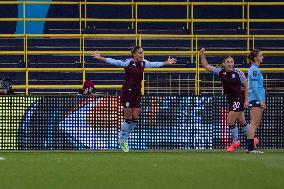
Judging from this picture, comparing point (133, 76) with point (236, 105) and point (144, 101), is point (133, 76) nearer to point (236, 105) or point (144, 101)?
point (144, 101)

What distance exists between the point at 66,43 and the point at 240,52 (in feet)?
15.4

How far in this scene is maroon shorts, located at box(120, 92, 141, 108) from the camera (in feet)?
48.9

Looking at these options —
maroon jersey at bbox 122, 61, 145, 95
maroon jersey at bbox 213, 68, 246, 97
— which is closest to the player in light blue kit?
maroon jersey at bbox 213, 68, 246, 97

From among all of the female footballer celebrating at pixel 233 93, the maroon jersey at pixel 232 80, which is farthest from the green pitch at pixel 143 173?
the maroon jersey at pixel 232 80

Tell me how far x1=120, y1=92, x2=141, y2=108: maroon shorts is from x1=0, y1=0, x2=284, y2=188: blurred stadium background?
2.54 feet

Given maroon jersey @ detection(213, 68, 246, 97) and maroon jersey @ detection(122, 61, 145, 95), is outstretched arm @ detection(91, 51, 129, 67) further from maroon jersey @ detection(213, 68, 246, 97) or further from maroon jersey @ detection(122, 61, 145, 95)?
maroon jersey @ detection(213, 68, 246, 97)

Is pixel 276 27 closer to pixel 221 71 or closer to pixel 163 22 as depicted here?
pixel 163 22

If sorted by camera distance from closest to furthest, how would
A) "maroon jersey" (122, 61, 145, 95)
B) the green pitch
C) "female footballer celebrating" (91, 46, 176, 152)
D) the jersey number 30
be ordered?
the green pitch < the jersey number 30 < "female footballer celebrating" (91, 46, 176, 152) < "maroon jersey" (122, 61, 145, 95)

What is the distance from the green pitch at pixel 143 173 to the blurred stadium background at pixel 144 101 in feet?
0.04

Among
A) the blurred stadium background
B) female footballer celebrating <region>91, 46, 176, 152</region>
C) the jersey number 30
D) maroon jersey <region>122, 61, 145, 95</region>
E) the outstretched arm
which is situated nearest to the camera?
the blurred stadium background

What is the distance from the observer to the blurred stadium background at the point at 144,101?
919 cm

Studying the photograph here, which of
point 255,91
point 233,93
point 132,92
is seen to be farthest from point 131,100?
point 255,91

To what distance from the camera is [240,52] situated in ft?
72.4

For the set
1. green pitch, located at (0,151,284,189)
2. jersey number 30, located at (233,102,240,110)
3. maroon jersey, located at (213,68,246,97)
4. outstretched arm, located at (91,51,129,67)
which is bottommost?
green pitch, located at (0,151,284,189)
